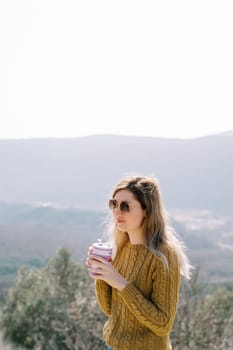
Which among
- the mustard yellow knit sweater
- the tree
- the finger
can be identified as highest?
the finger

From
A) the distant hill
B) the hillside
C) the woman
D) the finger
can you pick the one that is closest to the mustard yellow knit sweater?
the woman

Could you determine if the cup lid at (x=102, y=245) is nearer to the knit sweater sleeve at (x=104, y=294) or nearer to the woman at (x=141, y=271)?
the woman at (x=141, y=271)

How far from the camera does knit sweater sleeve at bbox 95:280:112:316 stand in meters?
2.59

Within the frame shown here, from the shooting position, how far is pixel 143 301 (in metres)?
2.37

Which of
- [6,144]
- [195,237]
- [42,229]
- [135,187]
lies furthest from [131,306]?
[6,144]

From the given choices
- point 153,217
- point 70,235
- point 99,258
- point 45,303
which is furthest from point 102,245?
point 70,235

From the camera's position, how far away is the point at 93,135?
454 feet

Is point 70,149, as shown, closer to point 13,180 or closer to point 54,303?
point 13,180

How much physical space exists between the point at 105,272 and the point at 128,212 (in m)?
0.24

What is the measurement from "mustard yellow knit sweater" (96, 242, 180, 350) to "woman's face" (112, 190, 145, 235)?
10cm

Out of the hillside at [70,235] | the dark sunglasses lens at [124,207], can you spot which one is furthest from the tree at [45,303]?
the hillside at [70,235]

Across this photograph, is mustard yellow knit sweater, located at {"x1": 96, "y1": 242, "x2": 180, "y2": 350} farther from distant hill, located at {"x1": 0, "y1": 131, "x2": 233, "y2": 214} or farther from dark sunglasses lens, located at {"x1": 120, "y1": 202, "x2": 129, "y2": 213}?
distant hill, located at {"x1": 0, "y1": 131, "x2": 233, "y2": 214}

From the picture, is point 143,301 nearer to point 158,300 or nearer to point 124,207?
point 158,300

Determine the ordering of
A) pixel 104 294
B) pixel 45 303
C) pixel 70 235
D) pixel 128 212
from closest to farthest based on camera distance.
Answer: pixel 128 212, pixel 104 294, pixel 45 303, pixel 70 235
